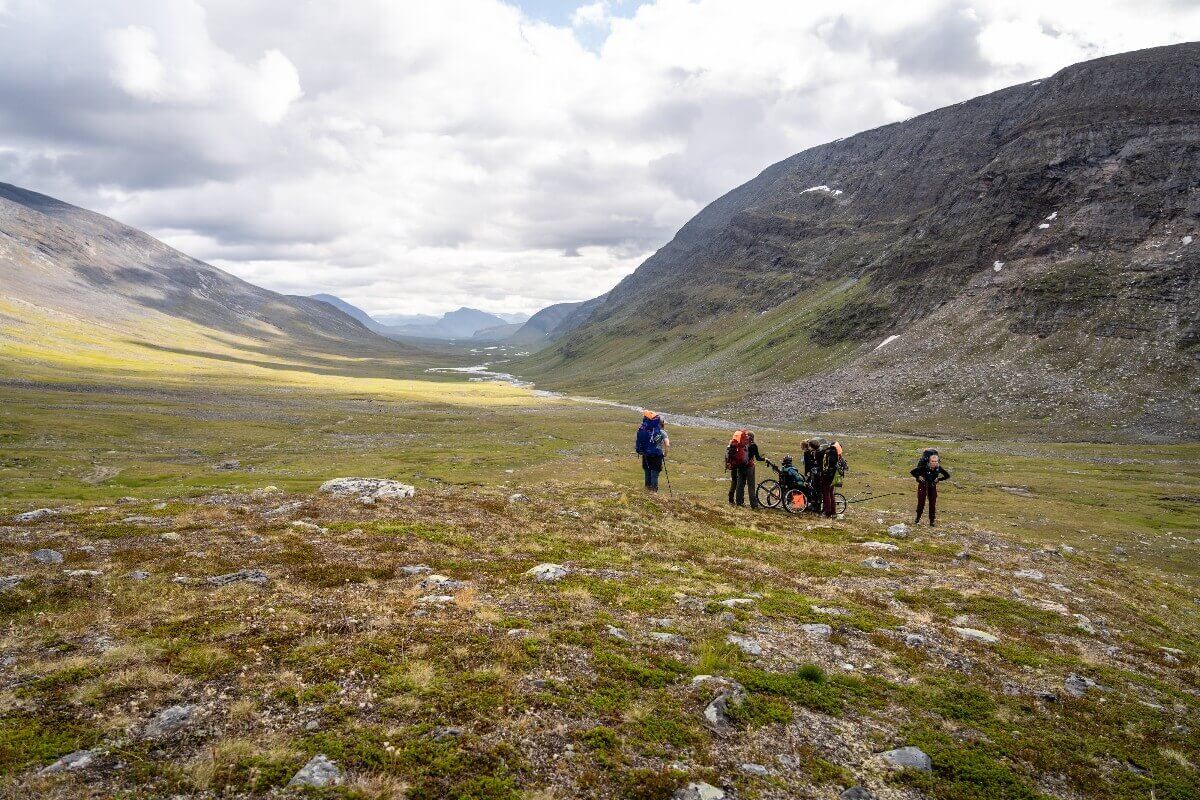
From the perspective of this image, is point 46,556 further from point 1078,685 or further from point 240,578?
point 1078,685

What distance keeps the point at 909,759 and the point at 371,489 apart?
78.3 ft

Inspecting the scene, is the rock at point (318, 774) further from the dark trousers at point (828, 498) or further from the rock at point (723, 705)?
the dark trousers at point (828, 498)

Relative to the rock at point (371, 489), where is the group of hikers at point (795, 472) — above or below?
above

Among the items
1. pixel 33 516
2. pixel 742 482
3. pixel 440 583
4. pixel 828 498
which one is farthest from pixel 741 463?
pixel 33 516

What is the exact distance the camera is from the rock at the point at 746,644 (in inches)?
433

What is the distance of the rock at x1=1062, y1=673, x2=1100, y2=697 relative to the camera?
10.6 metres

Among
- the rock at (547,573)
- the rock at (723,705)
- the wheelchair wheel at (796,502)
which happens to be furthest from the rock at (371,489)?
the rock at (723,705)

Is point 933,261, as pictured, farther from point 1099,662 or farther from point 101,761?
point 101,761

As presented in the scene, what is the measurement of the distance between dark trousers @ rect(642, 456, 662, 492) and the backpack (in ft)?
11.8

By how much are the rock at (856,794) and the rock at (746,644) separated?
3512mm

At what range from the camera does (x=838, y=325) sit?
529 feet

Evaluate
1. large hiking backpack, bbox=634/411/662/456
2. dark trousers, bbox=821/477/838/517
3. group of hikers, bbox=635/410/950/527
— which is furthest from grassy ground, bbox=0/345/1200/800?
large hiking backpack, bbox=634/411/662/456

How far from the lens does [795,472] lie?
28297 mm

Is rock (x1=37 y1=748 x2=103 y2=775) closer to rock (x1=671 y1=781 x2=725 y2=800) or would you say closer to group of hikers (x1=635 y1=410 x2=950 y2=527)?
rock (x1=671 y1=781 x2=725 y2=800)
